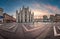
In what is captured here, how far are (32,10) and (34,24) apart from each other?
1.19ft

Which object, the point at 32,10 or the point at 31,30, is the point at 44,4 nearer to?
the point at 32,10

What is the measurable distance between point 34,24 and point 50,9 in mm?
574

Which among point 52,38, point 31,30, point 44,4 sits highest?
point 44,4

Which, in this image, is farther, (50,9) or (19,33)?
(50,9)

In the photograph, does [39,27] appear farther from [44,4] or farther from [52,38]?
[44,4]

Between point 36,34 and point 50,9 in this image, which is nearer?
point 36,34

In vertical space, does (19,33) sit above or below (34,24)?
below

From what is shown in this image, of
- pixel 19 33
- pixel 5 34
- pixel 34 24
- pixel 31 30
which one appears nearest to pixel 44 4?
pixel 34 24

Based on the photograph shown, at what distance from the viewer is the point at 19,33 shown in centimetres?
249

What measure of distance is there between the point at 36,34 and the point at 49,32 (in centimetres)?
33

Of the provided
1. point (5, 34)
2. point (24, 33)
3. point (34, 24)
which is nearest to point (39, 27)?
point (34, 24)

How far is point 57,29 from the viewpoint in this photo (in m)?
2.56

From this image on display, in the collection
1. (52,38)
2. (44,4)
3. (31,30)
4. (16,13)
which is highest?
(44,4)

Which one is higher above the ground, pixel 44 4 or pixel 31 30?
pixel 44 4
